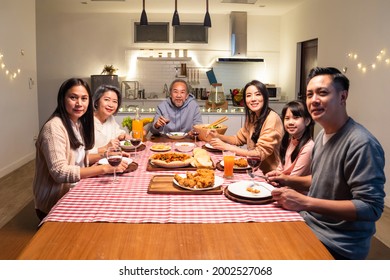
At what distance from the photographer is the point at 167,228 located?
1.26 metres

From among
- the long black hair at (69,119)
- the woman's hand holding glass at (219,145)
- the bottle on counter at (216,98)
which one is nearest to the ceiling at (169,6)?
the bottle on counter at (216,98)

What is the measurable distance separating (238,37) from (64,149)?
5.95 m

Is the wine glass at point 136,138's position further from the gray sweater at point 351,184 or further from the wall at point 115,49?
the wall at point 115,49

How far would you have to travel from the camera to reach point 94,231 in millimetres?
1234

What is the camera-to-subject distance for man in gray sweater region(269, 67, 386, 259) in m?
1.42

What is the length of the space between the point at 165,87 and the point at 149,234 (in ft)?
21.6

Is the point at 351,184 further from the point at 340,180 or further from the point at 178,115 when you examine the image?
the point at 178,115

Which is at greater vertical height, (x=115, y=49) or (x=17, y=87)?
(x=115, y=49)

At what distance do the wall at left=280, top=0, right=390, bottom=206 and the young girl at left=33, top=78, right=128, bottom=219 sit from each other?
9.90 feet

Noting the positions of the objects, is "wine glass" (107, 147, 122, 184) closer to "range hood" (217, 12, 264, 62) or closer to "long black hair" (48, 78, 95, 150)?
"long black hair" (48, 78, 95, 150)

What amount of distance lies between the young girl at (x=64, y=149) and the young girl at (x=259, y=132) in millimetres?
864

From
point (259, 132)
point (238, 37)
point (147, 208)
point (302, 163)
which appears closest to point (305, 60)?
point (238, 37)

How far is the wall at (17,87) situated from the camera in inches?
186
